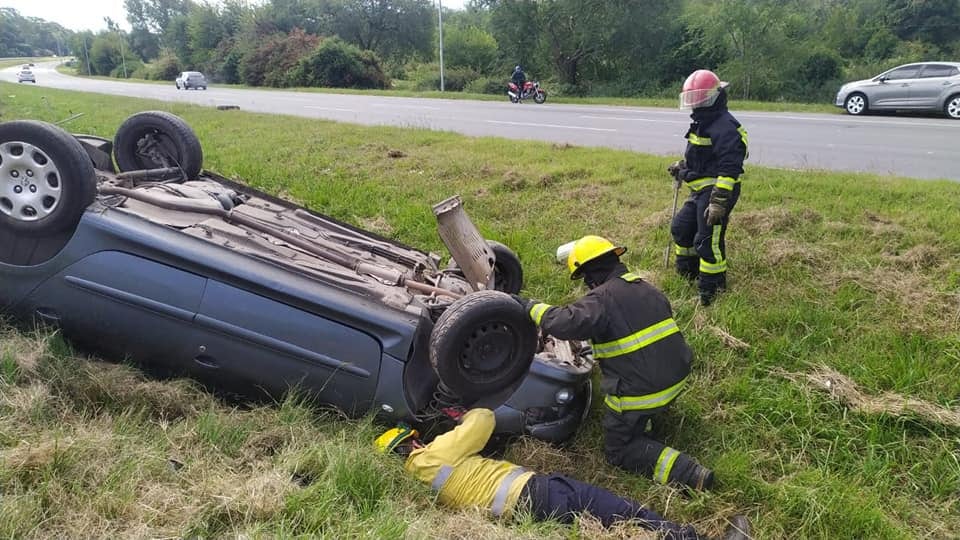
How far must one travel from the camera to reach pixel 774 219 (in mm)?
5516

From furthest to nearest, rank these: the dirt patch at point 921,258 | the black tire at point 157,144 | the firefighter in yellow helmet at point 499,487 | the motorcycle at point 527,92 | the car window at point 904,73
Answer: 1. the motorcycle at point 527,92
2. the car window at point 904,73
3. the dirt patch at point 921,258
4. the black tire at point 157,144
5. the firefighter in yellow helmet at point 499,487

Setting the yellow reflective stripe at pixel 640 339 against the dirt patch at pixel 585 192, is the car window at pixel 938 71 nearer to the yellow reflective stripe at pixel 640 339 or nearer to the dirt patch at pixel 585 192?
the dirt patch at pixel 585 192

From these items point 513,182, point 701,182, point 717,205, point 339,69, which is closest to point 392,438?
point 717,205

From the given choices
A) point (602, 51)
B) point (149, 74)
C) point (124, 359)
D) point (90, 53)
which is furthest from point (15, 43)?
point (124, 359)

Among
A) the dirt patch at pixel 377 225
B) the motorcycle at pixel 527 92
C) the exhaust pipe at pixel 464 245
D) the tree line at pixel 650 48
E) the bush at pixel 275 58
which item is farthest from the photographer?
the bush at pixel 275 58

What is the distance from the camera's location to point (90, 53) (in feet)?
251

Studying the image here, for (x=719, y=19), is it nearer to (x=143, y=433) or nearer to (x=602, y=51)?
(x=602, y=51)

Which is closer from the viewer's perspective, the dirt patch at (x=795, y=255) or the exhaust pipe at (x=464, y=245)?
the exhaust pipe at (x=464, y=245)

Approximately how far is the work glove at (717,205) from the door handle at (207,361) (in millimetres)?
3177

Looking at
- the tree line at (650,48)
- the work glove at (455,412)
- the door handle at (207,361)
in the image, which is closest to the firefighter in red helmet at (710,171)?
the work glove at (455,412)

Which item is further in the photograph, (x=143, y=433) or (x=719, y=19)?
(x=719, y=19)

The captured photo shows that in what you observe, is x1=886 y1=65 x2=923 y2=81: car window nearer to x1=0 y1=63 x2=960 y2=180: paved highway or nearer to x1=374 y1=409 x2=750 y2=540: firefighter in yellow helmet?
x1=0 y1=63 x2=960 y2=180: paved highway

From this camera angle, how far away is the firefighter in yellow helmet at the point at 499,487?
2.70 m

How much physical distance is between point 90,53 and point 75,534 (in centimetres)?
9098
